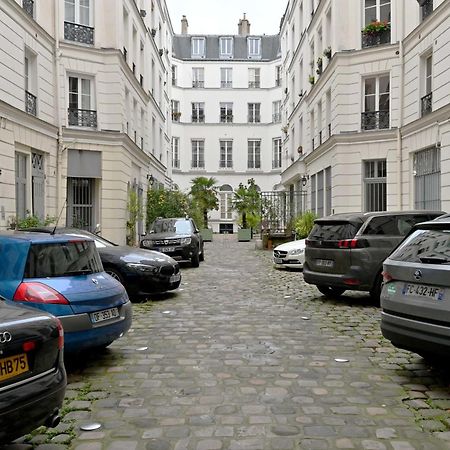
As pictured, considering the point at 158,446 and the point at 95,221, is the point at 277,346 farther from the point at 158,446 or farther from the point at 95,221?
the point at 95,221

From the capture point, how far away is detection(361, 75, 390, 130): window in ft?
68.8

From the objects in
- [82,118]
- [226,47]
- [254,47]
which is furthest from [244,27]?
[82,118]

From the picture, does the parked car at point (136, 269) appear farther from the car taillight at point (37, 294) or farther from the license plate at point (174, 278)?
the car taillight at point (37, 294)

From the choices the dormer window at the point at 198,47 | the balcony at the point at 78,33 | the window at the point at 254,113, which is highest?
the dormer window at the point at 198,47

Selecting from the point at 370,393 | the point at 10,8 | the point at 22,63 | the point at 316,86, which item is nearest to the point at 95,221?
the point at 22,63

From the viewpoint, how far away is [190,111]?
51.6 metres

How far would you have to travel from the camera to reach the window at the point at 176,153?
166 ft

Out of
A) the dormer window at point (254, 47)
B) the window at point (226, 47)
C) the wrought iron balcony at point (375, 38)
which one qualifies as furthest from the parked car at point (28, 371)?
the dormer window at point (254, 47)

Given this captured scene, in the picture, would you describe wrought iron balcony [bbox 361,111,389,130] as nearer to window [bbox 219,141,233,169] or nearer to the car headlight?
the car headlight

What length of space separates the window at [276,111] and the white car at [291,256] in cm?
3574

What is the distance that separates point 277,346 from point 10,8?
14314 mm

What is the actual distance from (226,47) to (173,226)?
1570 inches

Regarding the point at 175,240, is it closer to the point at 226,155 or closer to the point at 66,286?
the point at 66,286

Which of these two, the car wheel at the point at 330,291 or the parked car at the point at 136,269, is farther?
the car wheel at the point at 330,291
